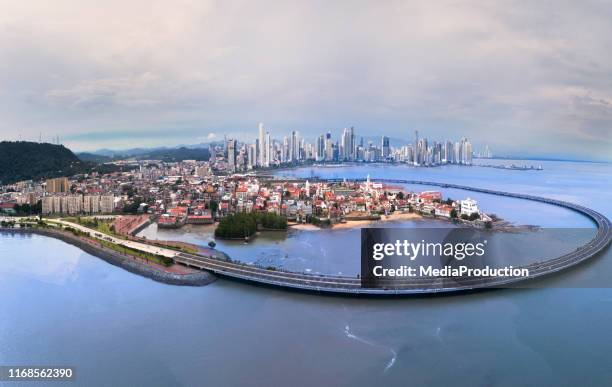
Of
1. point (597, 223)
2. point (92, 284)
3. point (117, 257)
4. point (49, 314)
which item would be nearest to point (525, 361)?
point (49, 314)

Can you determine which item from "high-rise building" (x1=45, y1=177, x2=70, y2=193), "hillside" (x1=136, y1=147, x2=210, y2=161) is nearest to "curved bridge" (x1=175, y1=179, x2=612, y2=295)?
"high-rise building" (x1=45, y1=177, x2=70, y2=193)

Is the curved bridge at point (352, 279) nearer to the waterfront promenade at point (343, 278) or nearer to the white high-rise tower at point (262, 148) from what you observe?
the waterfront promenade at point (343, 278)

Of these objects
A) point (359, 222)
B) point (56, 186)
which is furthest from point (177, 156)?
point (359, 222)

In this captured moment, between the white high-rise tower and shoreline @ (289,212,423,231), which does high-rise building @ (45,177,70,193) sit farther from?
the white high-rise tower

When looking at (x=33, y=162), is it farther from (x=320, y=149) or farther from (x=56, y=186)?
(x=320, y=149)

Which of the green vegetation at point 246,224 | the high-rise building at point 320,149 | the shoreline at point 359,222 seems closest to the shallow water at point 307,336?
the green vegetation at point 246,224
